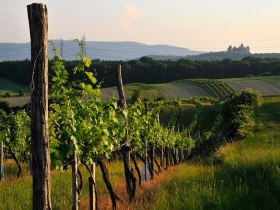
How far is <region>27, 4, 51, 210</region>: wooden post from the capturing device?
5418mm

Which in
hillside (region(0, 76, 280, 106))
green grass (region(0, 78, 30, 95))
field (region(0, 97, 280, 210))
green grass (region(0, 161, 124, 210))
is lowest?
green grass (region(0, 78, 30, 95))

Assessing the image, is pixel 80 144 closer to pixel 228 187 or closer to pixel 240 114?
pixel 228 187

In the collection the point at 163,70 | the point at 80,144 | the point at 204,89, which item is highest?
the point at 80,144

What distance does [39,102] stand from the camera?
5.52 meters

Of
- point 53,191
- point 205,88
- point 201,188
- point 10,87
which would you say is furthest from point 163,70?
point 201,188

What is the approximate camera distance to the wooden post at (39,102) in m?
5.42

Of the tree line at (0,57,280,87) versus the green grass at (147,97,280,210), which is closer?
the green grass at (147,97,280,210)

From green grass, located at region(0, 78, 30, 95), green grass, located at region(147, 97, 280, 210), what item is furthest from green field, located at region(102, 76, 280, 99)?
green grass, located at region(147, 97, 280, 210)

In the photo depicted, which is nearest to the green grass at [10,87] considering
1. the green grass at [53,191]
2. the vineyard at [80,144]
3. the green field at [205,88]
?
the green field at [205,88]

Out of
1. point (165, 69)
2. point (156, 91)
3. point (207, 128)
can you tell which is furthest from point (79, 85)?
point (165, 69)

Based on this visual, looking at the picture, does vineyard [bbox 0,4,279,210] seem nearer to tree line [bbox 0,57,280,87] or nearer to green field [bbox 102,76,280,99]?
green field [bbox 102,76,280,99]

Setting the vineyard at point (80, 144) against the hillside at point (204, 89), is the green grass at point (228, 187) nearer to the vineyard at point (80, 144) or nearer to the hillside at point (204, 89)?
the vineyard at point (80, 144)

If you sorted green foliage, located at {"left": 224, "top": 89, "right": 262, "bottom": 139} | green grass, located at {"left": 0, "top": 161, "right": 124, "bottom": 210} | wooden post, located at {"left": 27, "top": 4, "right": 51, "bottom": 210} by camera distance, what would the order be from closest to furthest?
1. wooden post, located at {"left": 27, "top": 4, "right": 51, "bottom": 210}
2. green grass, located at {"left": 0, "top": 161, "right": 124, "bottom": 210}
3. green foliage, located at {"left": 224, "top": 89, "right": 262, "bottom": 139}

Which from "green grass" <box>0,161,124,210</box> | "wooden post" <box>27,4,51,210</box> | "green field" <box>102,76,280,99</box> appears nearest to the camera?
"wooden post" <box>27,4,51,210</box>
